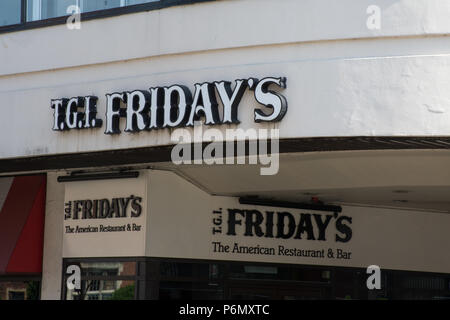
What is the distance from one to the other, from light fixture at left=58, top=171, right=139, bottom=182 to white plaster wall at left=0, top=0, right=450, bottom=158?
1476 mm

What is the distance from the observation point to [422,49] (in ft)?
39.2

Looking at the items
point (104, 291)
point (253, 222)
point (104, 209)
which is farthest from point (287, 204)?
point (104, 291)

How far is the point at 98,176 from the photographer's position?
15.2m

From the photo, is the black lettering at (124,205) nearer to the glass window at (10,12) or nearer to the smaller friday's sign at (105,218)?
the smaller friday's sign at (105,218)

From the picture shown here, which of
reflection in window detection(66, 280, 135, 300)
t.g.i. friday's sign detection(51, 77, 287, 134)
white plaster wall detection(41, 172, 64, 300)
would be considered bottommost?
reflection in window detection(66, 280, 135, 300)

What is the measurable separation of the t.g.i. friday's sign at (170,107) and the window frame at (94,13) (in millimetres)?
1203

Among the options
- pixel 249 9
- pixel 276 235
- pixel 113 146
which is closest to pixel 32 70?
pixel 113 146

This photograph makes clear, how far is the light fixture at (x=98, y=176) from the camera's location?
48.9 feet

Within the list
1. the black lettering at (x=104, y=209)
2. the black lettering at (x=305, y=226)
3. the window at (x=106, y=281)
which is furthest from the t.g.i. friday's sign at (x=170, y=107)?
the black lettering at (x=305, y=226)

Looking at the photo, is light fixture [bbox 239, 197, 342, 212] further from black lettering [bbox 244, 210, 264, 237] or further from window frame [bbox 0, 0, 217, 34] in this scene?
window frame [bbox 0, 0, 217, 34]

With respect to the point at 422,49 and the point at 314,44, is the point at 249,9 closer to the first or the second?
the point at 314,44

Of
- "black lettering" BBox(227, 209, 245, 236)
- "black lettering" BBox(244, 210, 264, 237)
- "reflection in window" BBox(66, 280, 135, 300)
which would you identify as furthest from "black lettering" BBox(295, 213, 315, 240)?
"reflection in window" BBox(66, 280, 135, 300)

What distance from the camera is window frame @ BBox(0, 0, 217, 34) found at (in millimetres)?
13219
